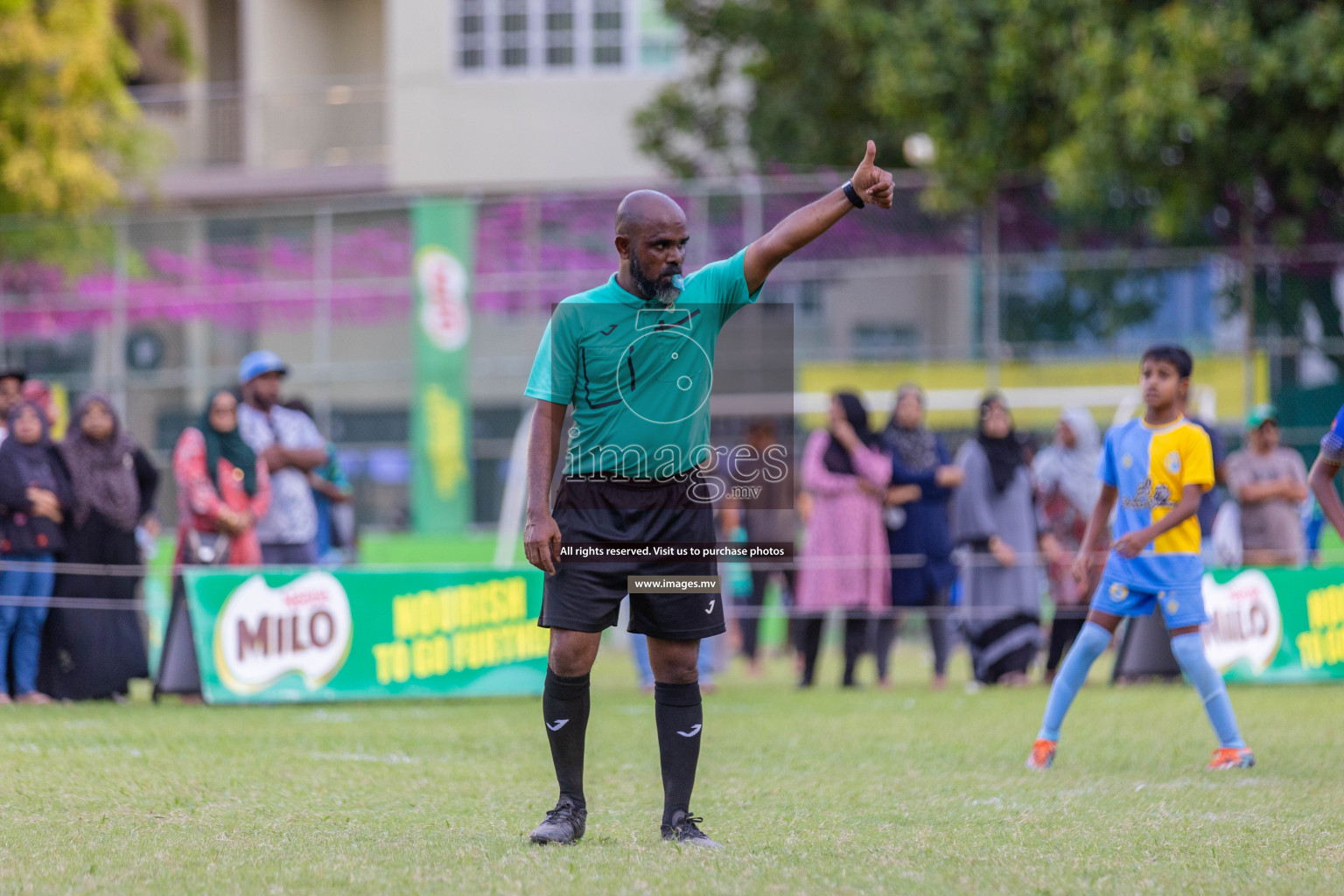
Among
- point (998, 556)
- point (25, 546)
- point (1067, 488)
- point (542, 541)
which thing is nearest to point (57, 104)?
point (25, 546)

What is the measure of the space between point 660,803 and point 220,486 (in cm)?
602

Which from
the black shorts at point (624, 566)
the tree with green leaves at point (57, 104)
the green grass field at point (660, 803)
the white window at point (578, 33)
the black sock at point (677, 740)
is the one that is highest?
the white window at point (578, 33)

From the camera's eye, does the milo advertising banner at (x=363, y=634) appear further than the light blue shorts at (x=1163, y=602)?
Yes

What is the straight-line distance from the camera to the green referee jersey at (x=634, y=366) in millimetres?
5164

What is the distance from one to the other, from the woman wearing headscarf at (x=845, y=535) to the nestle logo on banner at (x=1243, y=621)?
2.33m

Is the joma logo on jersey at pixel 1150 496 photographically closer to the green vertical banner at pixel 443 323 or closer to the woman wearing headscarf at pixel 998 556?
the woman wearing headscarf at pixel 998 556

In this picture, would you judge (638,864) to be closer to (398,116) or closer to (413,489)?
(413,489)

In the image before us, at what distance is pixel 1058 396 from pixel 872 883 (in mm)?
14455

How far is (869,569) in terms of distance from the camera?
12836 millimetres

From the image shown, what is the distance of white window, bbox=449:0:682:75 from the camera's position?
30.0m

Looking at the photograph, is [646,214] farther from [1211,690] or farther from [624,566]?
[1211,690]

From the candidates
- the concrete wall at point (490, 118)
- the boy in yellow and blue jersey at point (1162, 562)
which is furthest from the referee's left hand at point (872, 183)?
the concrete wall at point (490, 118)

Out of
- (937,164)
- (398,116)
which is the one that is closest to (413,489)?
(937,164)

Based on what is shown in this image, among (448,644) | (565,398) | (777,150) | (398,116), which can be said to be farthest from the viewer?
(398,116)
